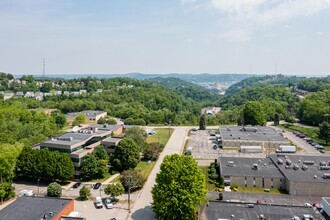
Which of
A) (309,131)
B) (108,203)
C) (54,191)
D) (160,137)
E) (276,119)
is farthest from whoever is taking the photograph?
(276,119)

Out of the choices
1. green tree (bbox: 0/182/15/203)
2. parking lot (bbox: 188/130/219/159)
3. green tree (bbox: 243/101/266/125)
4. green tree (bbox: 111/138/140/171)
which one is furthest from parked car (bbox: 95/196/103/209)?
green tree (bbox: 243/101/266/125)

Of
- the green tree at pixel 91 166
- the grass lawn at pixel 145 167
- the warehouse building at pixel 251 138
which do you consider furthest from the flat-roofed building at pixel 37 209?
the warehouse building at pixel 251 138

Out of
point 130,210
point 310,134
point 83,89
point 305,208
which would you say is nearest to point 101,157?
point 130,210

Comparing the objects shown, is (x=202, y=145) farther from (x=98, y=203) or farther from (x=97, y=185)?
(x=98, y=203)

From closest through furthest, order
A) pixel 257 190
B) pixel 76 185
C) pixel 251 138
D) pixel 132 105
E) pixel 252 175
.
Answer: pixel 257 190, pixel 76 185, pixel 252 175, pixel 251 138, pixel 132 105

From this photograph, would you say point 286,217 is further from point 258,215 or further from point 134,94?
point 134,94

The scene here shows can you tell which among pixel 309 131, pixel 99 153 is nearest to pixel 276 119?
pixel 309 131

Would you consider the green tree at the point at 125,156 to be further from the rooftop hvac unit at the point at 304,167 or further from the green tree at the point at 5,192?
the rooftop hvac unit at the point at 304,167

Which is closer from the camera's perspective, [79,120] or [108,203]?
[108,203]
